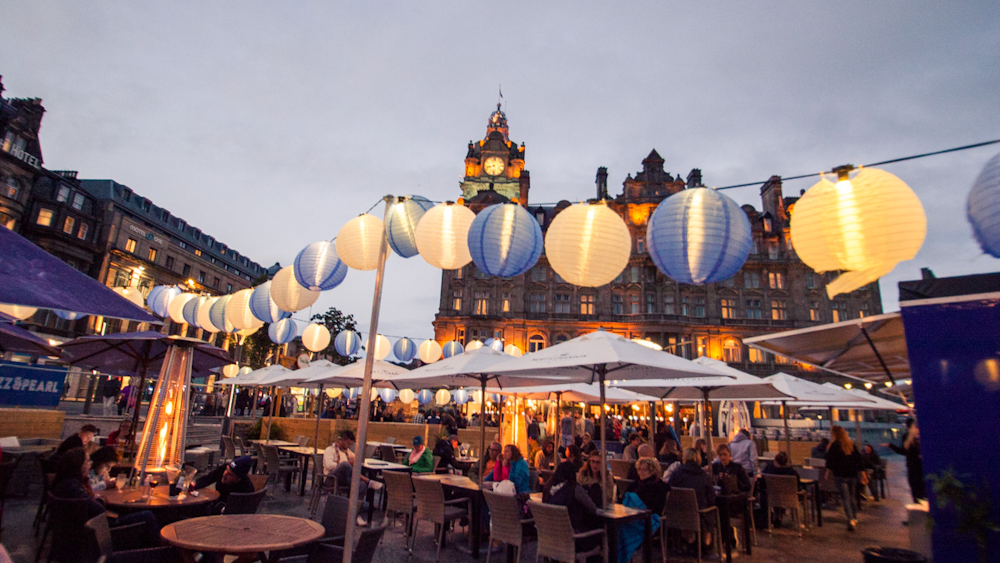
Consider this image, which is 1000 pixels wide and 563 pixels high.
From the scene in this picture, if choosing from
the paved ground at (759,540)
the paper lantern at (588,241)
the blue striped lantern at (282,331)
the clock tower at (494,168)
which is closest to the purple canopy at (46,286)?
the paper lantern at (588,241)

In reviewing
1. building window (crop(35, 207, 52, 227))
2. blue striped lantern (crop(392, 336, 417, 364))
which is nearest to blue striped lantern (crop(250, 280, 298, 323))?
blue striped lantern (crop(392, 336, 417, 364))

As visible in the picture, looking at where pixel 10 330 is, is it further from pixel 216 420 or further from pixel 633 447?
pixel 216 420

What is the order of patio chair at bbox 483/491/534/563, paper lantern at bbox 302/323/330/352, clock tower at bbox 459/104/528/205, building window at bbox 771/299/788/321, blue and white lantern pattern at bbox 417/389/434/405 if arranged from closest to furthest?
1. patio chair at bbox 483/491/534/563
2. paper lantern at bbox 302/323/330/352
3. blue and white lantern pattern at bbox 417/389/434/405
4. building window at bbox 771/299/788/321
5. clock tower at bbox 459/104/528/205

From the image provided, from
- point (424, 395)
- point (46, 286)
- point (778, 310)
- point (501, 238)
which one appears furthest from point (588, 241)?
point (778, 310)

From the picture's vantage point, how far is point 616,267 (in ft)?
16.3

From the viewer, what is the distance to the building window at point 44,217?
29.3 m

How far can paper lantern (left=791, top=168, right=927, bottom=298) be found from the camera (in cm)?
345

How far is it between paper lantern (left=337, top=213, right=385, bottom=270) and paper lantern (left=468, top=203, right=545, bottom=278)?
112 centimetres

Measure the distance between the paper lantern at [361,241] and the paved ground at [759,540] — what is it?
11.6 feet

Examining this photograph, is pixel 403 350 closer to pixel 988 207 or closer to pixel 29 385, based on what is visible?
pixel 29 385

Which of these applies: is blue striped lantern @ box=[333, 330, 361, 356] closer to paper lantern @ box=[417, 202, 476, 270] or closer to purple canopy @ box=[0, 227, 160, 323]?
paper lantern @ box=[417, 202, 476, 270]

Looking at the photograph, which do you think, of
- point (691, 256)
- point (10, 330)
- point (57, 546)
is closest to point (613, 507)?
point (691, 256)

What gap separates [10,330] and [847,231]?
10.7 metres

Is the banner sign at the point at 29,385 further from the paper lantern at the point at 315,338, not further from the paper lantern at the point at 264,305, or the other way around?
the paper lantern at the point at 264,305
